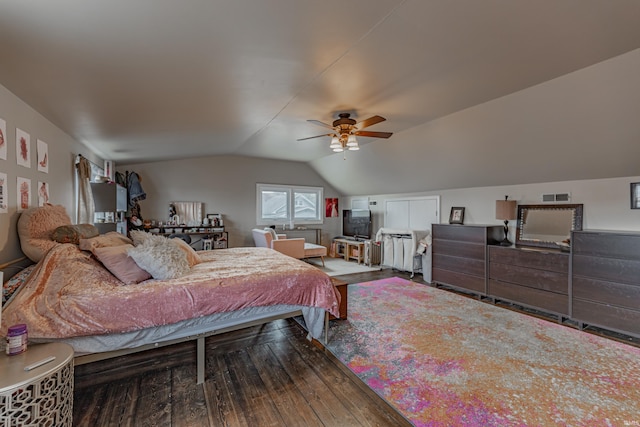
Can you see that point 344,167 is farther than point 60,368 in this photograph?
Yes

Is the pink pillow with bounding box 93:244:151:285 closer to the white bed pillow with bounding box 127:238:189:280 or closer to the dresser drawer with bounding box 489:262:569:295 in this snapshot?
the white bed pillow with bounding box 127:238:189:280

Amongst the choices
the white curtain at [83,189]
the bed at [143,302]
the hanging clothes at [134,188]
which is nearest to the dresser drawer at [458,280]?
the bed at [143,302]

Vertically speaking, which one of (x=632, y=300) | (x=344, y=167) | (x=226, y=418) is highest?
(x=344, y=167)

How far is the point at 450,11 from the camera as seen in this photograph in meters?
1.62

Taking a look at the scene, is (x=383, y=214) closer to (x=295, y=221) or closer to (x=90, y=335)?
(x=295, y=221)

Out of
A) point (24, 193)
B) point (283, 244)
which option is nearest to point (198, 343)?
point (24, 193)

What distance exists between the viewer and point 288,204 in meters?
7.42

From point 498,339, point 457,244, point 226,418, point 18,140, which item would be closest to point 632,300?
point 498,339

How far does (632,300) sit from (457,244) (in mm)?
1995

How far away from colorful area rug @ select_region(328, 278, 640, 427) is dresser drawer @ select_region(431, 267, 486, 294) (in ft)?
2.12

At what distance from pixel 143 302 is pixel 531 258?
4313 mm

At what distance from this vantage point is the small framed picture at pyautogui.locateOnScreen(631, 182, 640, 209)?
3.15m

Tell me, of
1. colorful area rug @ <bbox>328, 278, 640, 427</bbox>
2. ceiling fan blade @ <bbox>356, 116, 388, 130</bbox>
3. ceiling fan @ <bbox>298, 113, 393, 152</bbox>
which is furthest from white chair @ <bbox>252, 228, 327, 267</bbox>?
ceiling fan blade @ <bbox>356, 116, 388, 130</bbox>

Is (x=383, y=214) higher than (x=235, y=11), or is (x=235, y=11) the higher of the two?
(x=235, y=11)
